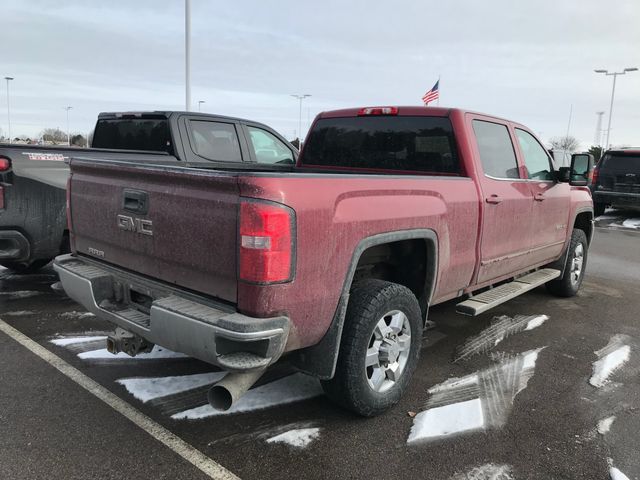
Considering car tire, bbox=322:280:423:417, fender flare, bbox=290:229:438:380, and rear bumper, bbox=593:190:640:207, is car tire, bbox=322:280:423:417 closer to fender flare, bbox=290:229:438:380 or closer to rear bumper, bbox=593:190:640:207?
fender flare, bbox=290:229:438:380

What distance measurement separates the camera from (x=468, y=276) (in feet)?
13.2

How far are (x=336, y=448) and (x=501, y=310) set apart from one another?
11.3 feet

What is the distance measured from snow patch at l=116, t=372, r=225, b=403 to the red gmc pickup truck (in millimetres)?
416

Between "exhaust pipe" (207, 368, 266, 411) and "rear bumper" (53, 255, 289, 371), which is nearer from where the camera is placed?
"rear bumper" (53, 255, 289, 371)

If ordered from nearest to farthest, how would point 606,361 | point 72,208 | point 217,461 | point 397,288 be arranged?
point 217,461 < point 397,288 < point 72,208 < point 606,361

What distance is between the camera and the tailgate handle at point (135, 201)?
2.96m

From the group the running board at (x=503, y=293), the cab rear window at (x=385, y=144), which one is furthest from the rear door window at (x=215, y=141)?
the running board at (x=503, y=293)

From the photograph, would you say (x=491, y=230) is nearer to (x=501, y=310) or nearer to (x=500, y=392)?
(x=500, y=392)

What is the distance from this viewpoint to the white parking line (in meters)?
2.71

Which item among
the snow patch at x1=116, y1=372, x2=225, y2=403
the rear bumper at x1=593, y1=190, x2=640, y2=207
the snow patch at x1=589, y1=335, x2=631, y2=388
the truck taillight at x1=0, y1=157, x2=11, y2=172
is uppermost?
the truck taillight at x1=0, y1=157, x2=11, y2=172

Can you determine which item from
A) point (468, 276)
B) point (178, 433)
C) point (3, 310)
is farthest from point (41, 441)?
point (468, 276)

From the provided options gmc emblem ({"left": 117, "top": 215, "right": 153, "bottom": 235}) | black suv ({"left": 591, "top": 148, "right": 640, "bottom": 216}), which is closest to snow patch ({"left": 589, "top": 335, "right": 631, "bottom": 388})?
gmc emblem ({"left": 117, "top": 215, "right": 153, "bottom": 235})

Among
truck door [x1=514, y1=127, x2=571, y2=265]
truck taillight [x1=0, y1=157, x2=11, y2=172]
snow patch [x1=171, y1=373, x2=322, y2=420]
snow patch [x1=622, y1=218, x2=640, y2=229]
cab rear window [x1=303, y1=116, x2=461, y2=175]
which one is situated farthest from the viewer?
snow patch [x1=622, y1=218, x2=640, y2=229]

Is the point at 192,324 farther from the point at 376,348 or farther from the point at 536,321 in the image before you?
the point at 536,321
